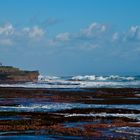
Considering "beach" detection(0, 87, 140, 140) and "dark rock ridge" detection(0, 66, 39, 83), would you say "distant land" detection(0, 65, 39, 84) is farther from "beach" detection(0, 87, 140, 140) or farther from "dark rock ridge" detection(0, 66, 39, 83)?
"beach" detection(0, 87, 140, 140)

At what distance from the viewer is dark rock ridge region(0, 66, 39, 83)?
158375 mm

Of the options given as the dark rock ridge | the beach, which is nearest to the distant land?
the dark rock ridge

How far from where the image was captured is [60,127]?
118 ft

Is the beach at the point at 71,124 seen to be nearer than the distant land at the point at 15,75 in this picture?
Yes

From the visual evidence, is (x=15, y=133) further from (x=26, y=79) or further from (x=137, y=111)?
(x=26, y=79)

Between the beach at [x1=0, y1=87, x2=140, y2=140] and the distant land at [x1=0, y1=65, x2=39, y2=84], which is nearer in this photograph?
the beach at [x1=0, y1=87, x2=140, y2=140]

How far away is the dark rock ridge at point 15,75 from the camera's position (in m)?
158

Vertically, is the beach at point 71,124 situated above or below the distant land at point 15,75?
below

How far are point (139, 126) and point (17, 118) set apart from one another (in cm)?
1014

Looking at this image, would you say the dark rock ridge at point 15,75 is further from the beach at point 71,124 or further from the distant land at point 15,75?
Result: the beach at point 71,124

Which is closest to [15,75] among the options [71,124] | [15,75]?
[15,75]

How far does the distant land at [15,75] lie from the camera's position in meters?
158

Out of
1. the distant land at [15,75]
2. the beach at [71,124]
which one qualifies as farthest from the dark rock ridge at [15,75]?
the beach at [71,124]

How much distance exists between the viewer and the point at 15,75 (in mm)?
160625
